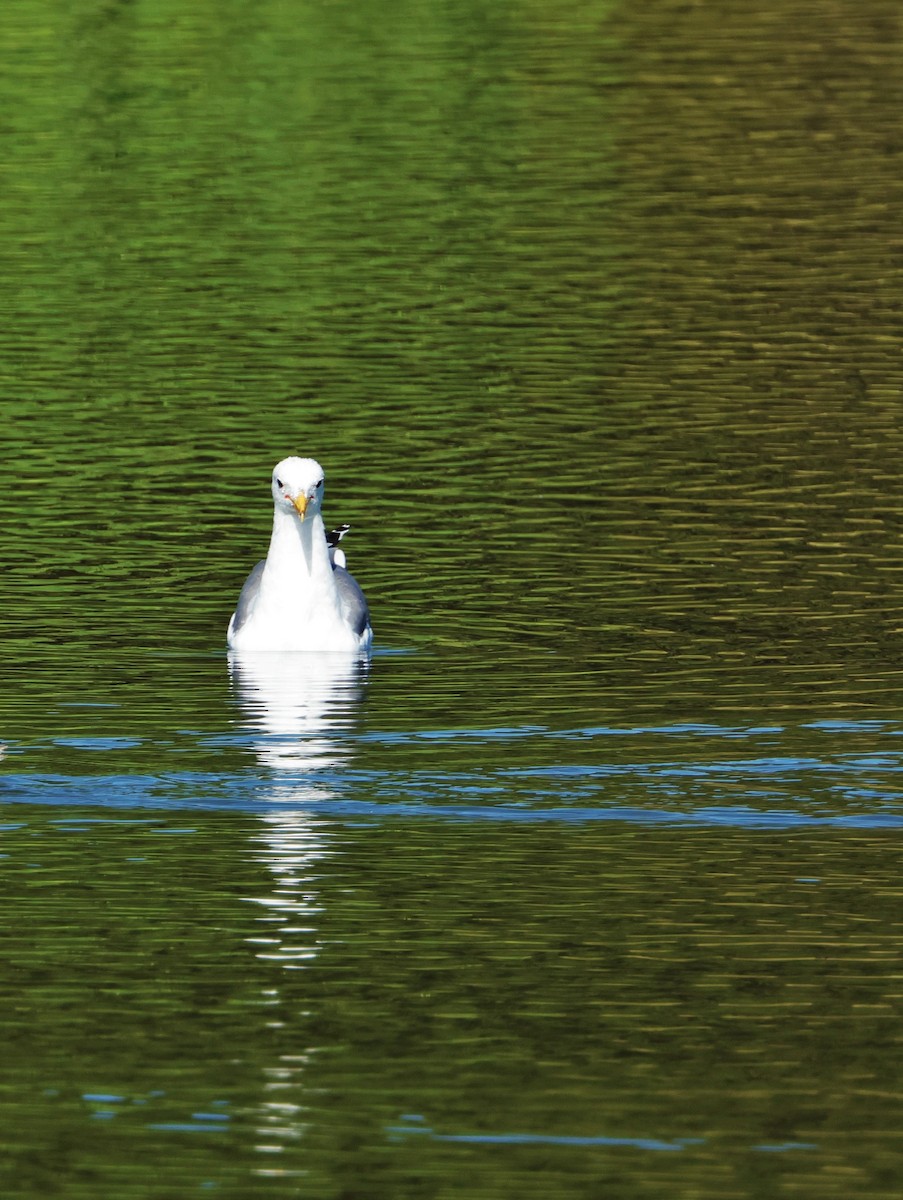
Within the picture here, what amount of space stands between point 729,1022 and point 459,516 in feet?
45.0

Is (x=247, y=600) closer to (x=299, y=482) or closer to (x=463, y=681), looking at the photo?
(x=299, y=482)

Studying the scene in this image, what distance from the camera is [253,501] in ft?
90.2

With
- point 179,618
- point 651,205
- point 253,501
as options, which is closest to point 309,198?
point 651,205

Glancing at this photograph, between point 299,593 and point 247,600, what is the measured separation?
0.40 metres

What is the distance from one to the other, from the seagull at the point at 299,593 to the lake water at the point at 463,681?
0.26m

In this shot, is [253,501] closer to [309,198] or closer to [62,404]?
[62,404]

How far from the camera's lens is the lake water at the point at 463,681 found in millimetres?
12016

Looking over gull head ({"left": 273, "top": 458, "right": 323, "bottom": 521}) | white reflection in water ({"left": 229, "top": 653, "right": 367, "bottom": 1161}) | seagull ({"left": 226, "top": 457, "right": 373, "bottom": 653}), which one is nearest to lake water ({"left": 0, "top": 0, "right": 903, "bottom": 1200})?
white reflection in water ({"left": 229, "top": 653, "right": 367, "bottom": 1161})

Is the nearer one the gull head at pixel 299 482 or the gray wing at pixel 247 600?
the gray wing at pixel 247 600

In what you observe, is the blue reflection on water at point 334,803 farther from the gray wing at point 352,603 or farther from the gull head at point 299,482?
the gull head at point 299,482

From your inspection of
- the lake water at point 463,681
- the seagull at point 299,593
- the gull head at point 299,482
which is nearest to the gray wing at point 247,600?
the seagull at point 299,593

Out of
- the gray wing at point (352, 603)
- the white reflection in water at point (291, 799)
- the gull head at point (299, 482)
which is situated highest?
the gull head at point (299, 482)

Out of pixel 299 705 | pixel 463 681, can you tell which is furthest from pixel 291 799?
pixel 463 681

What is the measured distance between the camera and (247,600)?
72.1 feet
